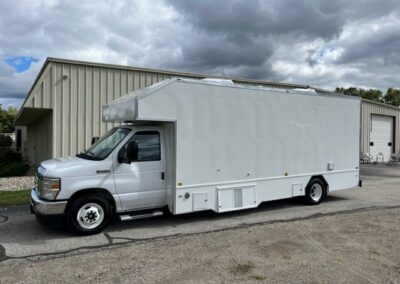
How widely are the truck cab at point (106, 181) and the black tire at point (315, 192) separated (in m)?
4.10

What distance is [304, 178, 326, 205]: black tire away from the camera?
9242 mm

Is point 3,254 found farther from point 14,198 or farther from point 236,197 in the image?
point 14,198

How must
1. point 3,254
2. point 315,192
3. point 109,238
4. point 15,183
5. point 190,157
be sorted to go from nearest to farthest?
1. point 3,254
2. point 109,238
3. point 190,157
4. point 315,192
5. point 15,183

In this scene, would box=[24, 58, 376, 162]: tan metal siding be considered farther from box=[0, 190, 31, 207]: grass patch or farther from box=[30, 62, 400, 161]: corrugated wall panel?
box=[0, 190, 31, 207]: grass patch

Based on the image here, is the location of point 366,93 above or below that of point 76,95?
above

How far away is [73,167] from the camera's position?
20.7ft

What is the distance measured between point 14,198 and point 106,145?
4361mm

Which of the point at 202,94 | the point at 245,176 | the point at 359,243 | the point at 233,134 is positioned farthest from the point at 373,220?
the point at 202,94

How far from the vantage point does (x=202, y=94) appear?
7.33 meters

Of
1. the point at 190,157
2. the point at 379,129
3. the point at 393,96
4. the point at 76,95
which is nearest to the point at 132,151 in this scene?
the point at 190,157

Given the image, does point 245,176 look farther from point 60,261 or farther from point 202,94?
point 60,261

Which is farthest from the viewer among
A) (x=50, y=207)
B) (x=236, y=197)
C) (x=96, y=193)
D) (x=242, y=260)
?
(x=236, y=197)

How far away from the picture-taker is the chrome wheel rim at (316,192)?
934 centimetres

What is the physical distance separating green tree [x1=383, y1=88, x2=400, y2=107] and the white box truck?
53.2 meters
